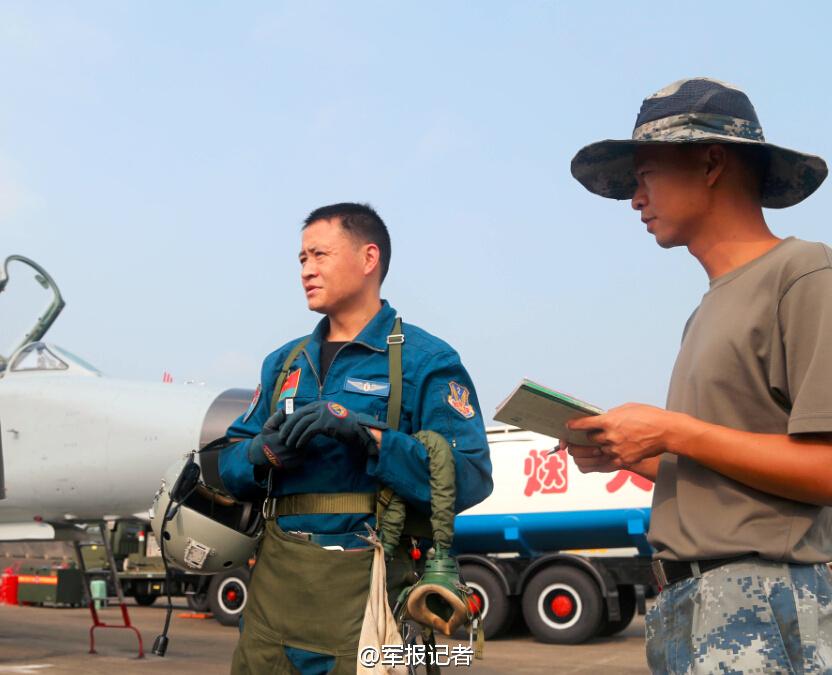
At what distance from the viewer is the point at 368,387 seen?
301cm

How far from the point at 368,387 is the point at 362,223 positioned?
624mm

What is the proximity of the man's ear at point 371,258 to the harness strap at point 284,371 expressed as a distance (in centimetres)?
31

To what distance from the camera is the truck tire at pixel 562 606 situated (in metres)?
11.7

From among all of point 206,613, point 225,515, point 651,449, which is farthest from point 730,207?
point 206,613

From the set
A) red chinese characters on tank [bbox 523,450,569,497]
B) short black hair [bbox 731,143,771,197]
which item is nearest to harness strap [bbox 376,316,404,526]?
short black hair [bbox 731,143,771,197]

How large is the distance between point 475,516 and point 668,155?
10997 mm

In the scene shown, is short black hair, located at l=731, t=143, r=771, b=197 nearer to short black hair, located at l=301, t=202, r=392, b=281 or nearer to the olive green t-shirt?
the olive green t-shirt

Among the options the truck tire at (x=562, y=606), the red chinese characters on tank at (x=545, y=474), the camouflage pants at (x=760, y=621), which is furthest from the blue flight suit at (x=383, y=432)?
the red chinese characters on tank at (x=545, y=474)

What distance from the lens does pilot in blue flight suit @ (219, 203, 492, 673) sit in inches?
108

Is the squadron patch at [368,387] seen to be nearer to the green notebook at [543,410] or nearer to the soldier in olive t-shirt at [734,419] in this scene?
the green notebook at [543,410]

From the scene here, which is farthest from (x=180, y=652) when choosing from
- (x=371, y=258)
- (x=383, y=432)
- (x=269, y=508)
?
(x=383, y=432)

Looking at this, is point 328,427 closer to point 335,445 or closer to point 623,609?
point 335,445

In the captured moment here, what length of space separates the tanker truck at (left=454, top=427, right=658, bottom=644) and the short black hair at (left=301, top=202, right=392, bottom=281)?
851 centimetres

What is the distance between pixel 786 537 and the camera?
1.83 m
